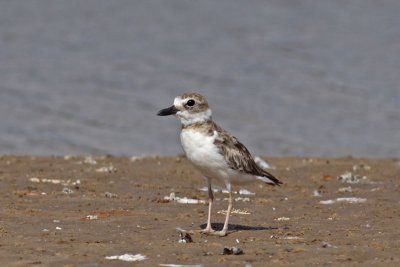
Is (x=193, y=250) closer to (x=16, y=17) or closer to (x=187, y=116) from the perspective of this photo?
(x=187, y=116)

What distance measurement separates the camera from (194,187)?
13.9 meters

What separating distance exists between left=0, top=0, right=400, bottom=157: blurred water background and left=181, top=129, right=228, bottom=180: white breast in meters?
9.88

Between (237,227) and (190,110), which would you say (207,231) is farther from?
(190,110)

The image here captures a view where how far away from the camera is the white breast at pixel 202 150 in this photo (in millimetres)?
10172

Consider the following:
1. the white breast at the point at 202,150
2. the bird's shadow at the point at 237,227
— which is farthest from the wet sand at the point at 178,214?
the white breast at the point at 202,150

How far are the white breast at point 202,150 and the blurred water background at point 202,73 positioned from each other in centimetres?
988

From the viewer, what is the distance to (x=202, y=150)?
33.3ft

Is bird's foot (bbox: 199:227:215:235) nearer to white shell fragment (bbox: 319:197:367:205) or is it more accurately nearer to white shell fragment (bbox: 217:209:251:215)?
white shell fragment (bbox: 217:209:251:215)

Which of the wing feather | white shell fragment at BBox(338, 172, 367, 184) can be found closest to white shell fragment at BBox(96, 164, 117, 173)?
white shell fragment at BBox(338, 172, 367, 184)

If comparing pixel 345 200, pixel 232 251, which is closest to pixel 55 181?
pixel 345 200

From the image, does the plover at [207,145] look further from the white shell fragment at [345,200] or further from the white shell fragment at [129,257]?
the white shell fragment at [345,200]

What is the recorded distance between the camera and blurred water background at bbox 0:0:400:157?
69.6 ft

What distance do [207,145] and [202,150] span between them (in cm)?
8

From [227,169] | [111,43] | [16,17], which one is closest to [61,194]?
[227,169]
